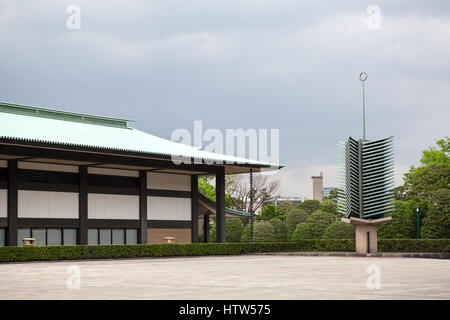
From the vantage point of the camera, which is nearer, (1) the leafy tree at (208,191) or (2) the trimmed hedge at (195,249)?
(2) the trimmed hedge at (195,249)

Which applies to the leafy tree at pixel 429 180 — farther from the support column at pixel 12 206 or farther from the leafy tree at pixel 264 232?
the support column at pixel 12 206

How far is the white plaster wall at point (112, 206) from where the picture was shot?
39281mm

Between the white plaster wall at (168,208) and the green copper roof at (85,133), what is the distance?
132 inches

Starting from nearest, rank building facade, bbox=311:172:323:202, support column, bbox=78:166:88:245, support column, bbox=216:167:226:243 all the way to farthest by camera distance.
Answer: support column, bbox=78:166:88:245 < support column, bbox=216:167:226:243 < building facade, bbox=311:172:323:202

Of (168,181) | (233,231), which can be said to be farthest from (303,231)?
(168,181)

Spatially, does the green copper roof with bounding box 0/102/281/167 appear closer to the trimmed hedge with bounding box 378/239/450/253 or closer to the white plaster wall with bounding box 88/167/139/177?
the white plaster wall with bounding box 88/167/139/177

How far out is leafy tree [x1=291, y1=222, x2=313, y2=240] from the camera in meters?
49.6

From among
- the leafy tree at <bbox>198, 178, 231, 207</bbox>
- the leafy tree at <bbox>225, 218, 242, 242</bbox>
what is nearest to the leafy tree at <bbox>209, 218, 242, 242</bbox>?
the leafy tree at <bbox>225, 218, 242, 242</bbox>

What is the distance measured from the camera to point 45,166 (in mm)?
37219

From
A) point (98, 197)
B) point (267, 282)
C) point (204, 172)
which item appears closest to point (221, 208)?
point (204, 172)

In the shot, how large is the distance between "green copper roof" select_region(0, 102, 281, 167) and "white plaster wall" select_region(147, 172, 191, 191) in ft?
5.96

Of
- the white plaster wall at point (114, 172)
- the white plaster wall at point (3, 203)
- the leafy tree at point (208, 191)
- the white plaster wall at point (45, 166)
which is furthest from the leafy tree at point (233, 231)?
the leafy tree at point (208, 191)

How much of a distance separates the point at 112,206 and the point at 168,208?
4.55 meters
